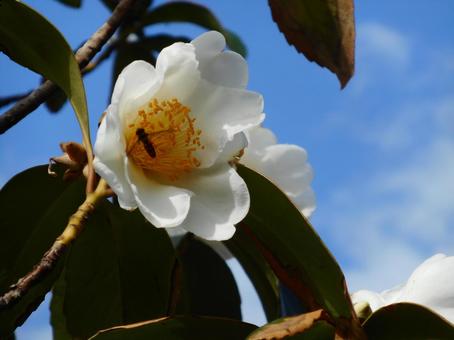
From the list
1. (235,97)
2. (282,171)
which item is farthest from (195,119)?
(282,171)

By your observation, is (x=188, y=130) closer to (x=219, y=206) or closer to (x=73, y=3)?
(x=219, y=206)

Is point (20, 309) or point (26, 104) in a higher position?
point (26, 104)

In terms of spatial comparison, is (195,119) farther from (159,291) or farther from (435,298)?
(435,298)

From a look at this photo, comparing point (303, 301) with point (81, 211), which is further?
point (303, 301)

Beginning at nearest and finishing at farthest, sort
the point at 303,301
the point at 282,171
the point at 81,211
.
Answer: the point at 81,211
the point at 303,301
the point at 282,171

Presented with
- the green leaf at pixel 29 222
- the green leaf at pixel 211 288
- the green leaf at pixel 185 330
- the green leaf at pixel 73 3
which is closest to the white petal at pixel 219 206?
the green leaf at pixel 185 330

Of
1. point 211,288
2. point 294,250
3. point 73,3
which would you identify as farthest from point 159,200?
point 73,3
